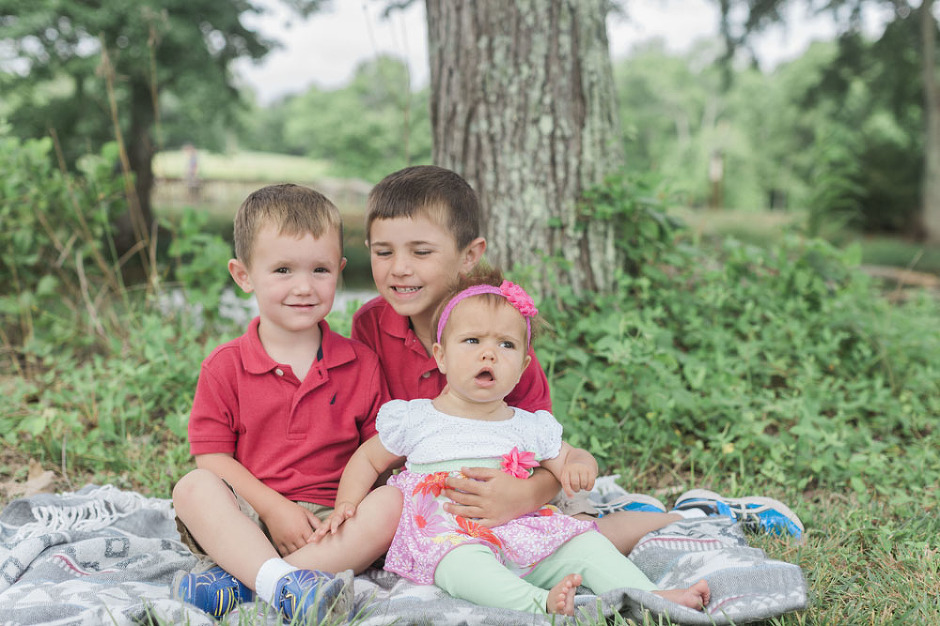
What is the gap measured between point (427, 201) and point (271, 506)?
3.47ft

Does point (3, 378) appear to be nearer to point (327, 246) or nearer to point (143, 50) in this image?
point (327, 246)

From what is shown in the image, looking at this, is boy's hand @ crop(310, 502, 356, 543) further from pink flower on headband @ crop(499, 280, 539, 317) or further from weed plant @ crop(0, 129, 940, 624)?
weed plant @ crop(0, 129, 940, 624)

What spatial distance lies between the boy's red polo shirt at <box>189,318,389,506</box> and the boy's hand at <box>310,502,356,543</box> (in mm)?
211

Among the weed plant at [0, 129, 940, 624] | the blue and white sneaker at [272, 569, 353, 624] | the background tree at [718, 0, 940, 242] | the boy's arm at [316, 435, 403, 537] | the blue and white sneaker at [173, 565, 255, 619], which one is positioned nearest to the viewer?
the blue and white sneaker at [272, 569, 353, 624]

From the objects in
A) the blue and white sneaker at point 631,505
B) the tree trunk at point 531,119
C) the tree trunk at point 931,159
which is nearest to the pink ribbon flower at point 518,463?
the blue and white sneaker at point 631,505

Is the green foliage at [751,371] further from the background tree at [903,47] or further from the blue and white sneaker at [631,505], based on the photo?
the background tree at [903,47]

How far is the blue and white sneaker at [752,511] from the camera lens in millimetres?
2391

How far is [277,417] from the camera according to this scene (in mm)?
2168

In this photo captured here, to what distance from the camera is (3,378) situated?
3.84 meters

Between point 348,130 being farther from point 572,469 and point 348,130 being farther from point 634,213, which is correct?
point 572,469

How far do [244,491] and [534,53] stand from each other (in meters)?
2.59

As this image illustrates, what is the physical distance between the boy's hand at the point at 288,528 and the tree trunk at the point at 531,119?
182 cm

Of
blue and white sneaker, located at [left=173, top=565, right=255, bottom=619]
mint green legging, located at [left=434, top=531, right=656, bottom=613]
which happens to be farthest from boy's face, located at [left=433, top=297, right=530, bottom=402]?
blue and white sneaker, located at [left=173, top=565, right=255, bottom=619]

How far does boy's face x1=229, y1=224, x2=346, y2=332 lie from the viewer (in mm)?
2107
